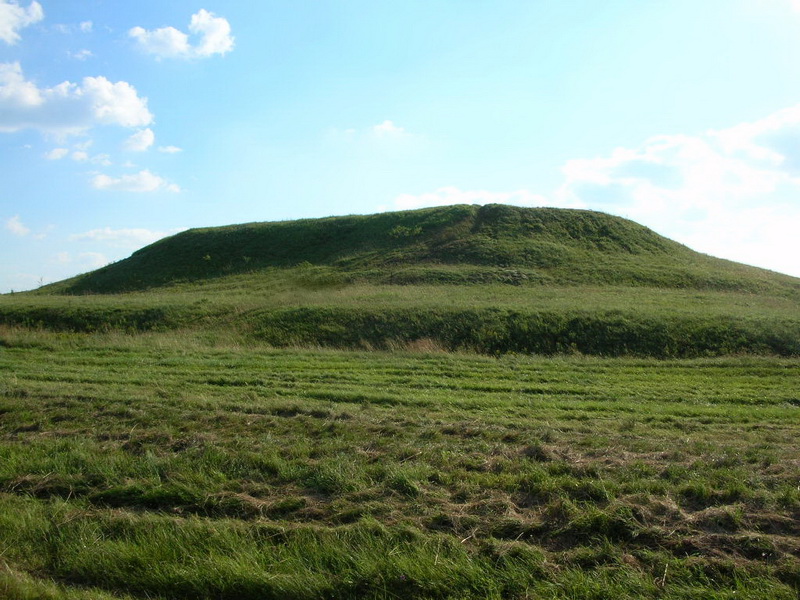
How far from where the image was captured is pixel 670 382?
14516mm

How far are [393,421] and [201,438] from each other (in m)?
2.87

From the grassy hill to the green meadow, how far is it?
0.34m

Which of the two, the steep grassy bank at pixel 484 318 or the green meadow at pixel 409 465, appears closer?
the green meadow at pixel 409 465

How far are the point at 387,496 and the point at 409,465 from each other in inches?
28.0

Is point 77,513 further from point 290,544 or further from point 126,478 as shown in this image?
point 290,544

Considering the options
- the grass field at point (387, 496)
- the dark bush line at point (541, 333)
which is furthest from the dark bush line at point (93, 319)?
the grass field at point (387, 496)

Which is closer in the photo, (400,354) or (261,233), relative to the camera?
(400,354)

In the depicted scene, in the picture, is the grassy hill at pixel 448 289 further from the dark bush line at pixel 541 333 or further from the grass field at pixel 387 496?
the grass field at pixel 387 496

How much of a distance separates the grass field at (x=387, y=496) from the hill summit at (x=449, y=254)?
83.6ft

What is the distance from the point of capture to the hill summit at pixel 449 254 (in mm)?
35719

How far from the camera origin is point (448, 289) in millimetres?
31750

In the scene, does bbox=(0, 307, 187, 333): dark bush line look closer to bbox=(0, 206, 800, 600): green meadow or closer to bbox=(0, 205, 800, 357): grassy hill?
bbox=(0, 205, 800, 357): grassy hill

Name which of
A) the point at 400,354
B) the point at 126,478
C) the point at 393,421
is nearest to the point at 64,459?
the point at 126,478

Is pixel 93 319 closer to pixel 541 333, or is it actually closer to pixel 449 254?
pixel 541 333
